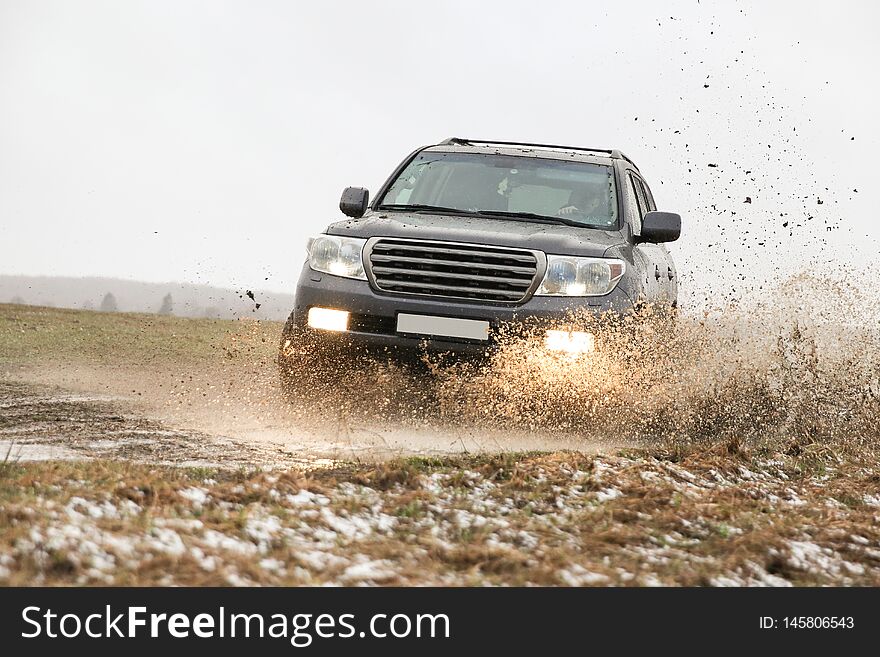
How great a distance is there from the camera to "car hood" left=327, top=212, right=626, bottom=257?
6.70m

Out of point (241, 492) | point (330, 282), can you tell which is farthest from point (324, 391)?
point (241, 492)

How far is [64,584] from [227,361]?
9.43 metres

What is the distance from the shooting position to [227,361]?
1253 cm

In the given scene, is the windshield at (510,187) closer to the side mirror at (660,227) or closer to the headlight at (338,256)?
the side mirror at (660,227)

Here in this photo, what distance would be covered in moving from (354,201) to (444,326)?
167cm

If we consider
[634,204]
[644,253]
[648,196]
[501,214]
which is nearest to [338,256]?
[501,214]

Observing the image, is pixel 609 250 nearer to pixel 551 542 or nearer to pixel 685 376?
pixel 685 376

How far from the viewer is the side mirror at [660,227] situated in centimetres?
745

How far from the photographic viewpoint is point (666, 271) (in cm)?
873

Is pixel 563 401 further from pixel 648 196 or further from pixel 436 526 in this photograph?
pixel 648 196

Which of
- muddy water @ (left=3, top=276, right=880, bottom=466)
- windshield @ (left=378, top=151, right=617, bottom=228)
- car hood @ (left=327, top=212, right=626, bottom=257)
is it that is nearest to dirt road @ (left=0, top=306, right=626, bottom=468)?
muddy water @ (left=3, top=276, right=880, bottom=466)

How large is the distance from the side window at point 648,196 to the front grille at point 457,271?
9.34ft

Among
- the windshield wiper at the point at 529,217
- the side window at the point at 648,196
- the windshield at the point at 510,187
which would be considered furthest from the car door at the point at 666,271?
the windshield wiper at the point at 529,217

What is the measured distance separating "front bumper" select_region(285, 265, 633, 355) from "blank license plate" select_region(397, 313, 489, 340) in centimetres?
3
